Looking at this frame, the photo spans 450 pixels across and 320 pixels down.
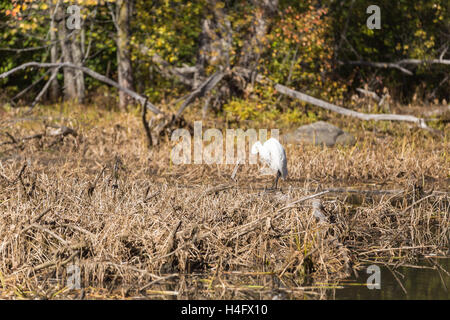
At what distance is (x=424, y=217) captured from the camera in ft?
24.9

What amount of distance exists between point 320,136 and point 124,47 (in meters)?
5.63

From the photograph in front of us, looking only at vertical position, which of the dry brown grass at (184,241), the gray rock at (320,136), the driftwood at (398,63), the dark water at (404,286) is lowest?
the dark water at (404,286)

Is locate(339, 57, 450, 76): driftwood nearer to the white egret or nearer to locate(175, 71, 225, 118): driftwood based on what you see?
locate(175, 71, 225, 118): driftwood

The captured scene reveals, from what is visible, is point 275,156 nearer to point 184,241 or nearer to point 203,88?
point 184,241

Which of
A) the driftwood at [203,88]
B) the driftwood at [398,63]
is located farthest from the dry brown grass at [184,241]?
the driftwood at [398,63]

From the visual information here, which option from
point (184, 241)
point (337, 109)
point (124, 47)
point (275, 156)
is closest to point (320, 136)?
point (337, 109)

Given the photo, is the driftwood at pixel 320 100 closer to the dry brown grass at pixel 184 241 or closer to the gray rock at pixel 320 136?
the gray rock at pixel 320 136

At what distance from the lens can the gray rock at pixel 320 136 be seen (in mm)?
13577

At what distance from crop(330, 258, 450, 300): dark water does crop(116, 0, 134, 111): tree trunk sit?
1130 centimetres

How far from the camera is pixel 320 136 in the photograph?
13.7 m

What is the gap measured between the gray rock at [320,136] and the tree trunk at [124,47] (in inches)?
191

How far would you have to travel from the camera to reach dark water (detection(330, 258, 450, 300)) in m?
5.71

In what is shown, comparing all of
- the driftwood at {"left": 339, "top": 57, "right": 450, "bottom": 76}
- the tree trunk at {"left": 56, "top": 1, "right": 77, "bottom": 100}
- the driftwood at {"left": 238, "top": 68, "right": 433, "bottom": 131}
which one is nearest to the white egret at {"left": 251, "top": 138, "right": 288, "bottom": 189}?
the driftwood at {"left": 238, "top": 68, "right": 433, "bottom": 131}
